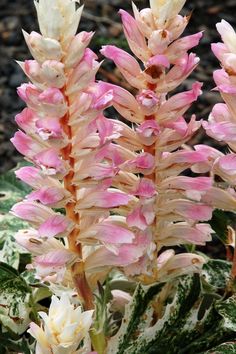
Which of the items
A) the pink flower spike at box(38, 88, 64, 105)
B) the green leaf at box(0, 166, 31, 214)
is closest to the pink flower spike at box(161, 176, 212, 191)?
the pink flower spike at box(38, 88, 64, 105)

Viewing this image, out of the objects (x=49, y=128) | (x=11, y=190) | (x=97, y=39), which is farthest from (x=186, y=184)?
(x=97, y=39)

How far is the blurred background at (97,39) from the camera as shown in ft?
8.86

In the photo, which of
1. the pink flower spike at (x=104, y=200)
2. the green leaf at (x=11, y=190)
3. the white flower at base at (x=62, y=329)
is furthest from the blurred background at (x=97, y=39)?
the white flower at base at (x=62, y=329)

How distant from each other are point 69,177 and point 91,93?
11 cm

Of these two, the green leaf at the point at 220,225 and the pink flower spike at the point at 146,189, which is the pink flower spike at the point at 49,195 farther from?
the green leaf at the point at 220,225

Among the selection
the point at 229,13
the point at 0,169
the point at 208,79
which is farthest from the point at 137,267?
the point at 229,13

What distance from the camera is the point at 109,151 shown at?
113 cm

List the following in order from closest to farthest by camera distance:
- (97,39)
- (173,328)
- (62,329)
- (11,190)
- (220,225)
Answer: (62,329), (173,328), (220,225), (11,190), (97,39)

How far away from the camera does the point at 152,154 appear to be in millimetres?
1142

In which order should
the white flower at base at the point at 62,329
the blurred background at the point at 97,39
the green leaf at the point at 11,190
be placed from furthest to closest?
the blurred background at the point at 97,39, the green leaf at the point at 11,190, the white flower at base at the point at 62,329

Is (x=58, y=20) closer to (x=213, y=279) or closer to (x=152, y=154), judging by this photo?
(x=152, y=154)

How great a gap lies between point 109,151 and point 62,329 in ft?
0.84

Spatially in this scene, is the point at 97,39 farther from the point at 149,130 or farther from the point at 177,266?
the point at 149,130

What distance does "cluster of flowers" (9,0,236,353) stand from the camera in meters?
1.01
